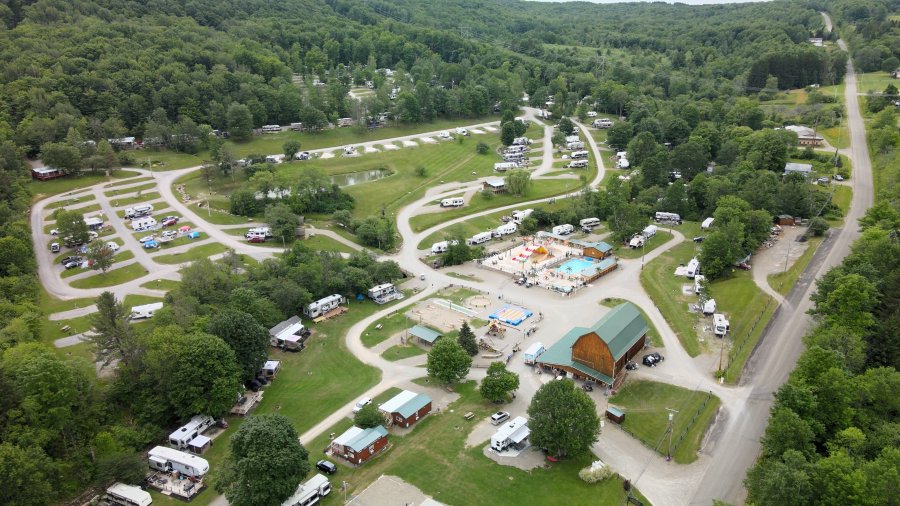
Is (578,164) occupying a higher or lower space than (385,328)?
higher

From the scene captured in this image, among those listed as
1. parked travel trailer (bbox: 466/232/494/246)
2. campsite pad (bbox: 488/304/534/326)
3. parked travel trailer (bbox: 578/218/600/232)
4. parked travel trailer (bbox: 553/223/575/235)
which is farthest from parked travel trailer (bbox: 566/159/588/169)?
campsite pad (bbox: 488/304/534/326)

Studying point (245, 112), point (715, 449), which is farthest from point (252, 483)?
point (245, 112)

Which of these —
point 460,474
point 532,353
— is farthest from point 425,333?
point 460,474

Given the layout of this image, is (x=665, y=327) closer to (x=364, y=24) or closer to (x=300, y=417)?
(x=300, y=417)

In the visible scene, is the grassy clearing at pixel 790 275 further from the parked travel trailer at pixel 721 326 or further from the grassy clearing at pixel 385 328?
the grassy clearing at pixel 385 328

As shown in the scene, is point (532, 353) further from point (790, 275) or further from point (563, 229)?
point (563, 229)

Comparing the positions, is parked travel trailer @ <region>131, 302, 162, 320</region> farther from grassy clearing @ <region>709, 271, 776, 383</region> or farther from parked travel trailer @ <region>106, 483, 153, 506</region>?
grassy clearing @ <region>709, 271, 776, 383</region>
